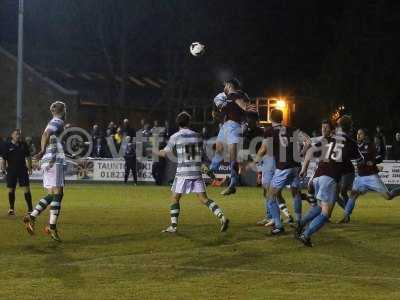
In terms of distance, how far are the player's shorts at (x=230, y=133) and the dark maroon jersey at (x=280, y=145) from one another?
6.65ft

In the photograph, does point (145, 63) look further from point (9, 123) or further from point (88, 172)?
point (88, 172)

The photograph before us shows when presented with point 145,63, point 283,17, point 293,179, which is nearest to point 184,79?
point 145,63

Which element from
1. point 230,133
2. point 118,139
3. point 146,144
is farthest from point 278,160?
point 118,139

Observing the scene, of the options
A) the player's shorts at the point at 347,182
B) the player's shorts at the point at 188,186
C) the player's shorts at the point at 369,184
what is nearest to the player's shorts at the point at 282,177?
the player's shorts at the point at 188,186

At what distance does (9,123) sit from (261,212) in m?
39.6

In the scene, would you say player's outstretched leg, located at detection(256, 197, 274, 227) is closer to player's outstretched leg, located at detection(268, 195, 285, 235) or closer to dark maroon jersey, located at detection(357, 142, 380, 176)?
player's outstretched leg, located at detection(268, 195, 285, 235)

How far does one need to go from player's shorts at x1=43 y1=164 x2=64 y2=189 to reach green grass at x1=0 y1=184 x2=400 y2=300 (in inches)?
42.3

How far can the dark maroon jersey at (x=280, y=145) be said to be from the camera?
17375 mm

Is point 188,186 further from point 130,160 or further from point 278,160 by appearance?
point 130,160

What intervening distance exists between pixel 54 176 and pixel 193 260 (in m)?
3.83

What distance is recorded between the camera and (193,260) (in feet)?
46.0

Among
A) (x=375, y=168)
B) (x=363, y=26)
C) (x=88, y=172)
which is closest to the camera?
(x=375, y=168)

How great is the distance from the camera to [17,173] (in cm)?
2292

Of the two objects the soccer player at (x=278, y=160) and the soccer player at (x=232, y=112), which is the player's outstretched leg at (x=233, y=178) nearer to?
the soccer player at (x=232, y=112)
